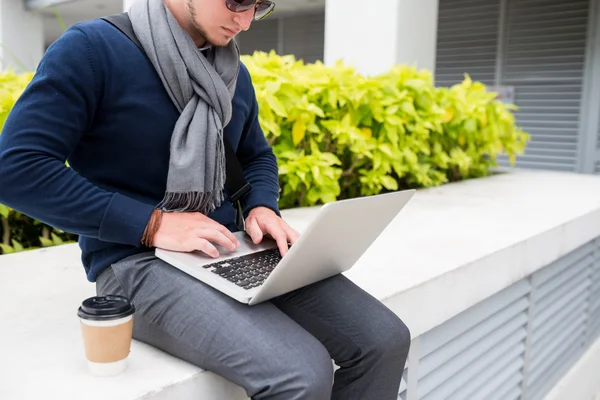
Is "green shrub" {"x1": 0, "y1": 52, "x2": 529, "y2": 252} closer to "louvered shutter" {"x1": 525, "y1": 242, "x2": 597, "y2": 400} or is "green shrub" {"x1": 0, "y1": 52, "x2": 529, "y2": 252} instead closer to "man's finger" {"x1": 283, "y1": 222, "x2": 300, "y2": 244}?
"louvered shutter" {"x1": 525, "y1": 242, "x2": 597, "y2": 400}

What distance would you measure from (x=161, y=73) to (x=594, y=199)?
3.33m

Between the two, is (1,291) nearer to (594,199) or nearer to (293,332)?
(293,332)

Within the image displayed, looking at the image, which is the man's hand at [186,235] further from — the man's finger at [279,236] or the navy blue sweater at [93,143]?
the man's finger at [279,236]

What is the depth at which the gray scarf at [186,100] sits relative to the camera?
1.37 meters

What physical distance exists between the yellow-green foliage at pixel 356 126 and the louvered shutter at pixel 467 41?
423 centimetres

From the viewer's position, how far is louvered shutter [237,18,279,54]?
11.8 metres

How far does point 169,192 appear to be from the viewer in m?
1.40

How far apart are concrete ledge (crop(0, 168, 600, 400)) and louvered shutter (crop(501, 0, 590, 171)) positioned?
403cm

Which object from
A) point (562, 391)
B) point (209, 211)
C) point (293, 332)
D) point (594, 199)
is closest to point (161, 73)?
point (209, 211)

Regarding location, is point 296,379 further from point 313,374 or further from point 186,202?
point 186,202

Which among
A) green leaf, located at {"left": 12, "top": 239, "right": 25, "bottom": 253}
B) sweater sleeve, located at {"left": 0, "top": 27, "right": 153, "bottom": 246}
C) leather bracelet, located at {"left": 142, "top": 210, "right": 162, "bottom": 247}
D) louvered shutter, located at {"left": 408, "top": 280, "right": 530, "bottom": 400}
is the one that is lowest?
louvered shutter, located at {"left": 408, "top": 280, "right": 530, "bottom": 400}

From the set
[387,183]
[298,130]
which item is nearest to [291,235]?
[298,130]

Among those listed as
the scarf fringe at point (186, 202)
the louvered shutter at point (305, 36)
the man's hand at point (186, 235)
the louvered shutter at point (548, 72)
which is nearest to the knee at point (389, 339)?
the man's hand at point (186, 235)

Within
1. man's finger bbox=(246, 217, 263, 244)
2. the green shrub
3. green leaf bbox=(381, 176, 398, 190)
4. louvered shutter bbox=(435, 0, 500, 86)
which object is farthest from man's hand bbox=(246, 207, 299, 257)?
louvered shutter bbox=(435, 0, 500, 86)
